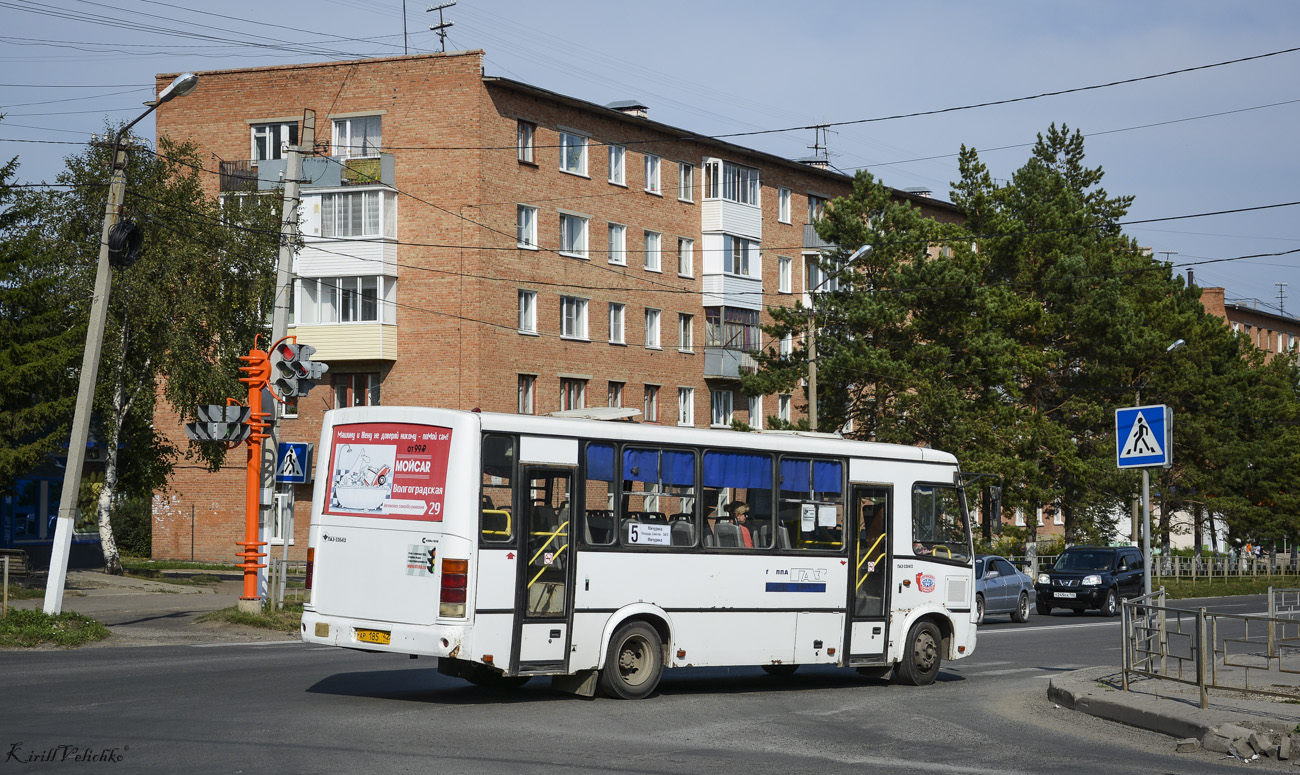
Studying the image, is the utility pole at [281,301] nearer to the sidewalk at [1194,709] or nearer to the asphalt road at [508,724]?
the asphalt road at [508,724]

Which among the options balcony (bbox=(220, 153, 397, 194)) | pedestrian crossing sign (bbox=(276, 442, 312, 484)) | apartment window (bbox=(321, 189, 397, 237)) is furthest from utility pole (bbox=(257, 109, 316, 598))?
balcony (bbox=(220, 153, 397, 194))

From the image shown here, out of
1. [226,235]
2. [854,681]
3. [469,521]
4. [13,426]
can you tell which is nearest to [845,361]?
[226,235]

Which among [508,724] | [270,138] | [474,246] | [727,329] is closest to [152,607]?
[508,724]

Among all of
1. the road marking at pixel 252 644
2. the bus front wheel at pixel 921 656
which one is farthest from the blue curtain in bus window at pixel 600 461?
the road marking at pixel 252 644

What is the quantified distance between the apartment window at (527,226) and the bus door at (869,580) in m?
33.7

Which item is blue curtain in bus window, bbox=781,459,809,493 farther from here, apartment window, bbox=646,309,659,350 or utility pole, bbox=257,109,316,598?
apartment window, bbox=646,309,659,350

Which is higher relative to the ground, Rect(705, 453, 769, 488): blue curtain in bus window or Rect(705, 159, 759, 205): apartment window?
Rect(705, 159, 759, 205): apartment window

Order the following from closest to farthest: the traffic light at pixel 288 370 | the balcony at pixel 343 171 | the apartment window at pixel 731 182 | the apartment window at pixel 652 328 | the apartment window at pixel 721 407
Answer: the traffic light at pixel 288 370
the balcony at pixel 343 171
the apartment window at pixel 652 328
the apartment window at pixel 731 182
the apartment window at pixel 721 407

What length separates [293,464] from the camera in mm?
23219

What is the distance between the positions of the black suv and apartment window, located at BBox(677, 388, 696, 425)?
20.6m

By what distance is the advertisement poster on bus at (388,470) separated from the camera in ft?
41.7

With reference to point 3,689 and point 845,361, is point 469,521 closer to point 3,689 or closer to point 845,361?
point 3,689

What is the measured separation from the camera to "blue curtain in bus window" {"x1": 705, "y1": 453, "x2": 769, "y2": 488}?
14.5m

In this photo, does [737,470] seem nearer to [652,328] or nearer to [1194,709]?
[1194,709]
